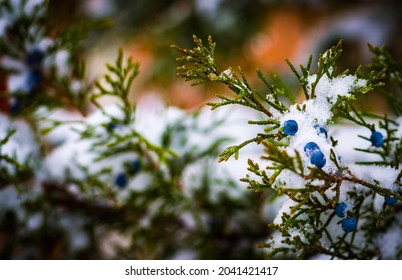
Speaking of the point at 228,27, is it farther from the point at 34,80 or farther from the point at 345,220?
the point at 345,220

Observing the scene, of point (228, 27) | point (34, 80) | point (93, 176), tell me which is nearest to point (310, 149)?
point (93, 176)

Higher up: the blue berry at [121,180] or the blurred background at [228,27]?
the blurred background at [228,27]

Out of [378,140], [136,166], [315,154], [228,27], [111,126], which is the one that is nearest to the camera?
[315,154]

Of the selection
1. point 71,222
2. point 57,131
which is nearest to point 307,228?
point 71,222

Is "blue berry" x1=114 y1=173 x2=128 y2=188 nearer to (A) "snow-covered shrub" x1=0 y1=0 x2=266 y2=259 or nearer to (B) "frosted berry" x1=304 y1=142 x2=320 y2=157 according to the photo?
(A) "snow-covered shrub" x1=0 y1=0 x2=266 y2=259

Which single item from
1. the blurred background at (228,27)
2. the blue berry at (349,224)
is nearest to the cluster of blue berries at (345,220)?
the blue berry at (349,224)

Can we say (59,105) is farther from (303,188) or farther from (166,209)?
(303,188)

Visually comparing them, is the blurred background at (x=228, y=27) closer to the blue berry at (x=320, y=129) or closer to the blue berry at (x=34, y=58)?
the blue berry at (x=34, y=58)
